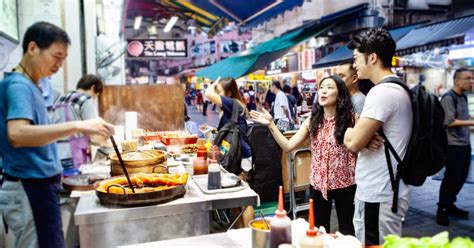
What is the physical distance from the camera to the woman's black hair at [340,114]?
3229 mm

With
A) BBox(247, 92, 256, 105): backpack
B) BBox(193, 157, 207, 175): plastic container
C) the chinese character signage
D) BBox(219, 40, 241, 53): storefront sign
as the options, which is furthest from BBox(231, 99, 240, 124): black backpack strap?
BBox(219, 40, 241, 53): storefront sign

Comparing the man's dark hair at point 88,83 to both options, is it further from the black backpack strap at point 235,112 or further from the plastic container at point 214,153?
the plastic container at point 214,153

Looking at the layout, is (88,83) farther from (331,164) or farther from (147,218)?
(331,164)

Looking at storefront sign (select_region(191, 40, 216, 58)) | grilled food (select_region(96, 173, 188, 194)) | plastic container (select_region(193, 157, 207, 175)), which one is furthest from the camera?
storefront sign (select_region(191, 40, 216, 58))

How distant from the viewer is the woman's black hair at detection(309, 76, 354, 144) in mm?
3229

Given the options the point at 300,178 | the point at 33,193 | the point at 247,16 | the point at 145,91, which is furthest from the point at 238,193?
the point at 247,16

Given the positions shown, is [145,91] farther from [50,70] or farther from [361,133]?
[361,133]

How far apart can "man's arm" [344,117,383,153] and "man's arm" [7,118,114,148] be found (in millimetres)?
1607

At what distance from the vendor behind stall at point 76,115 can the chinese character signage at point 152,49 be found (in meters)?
6.59

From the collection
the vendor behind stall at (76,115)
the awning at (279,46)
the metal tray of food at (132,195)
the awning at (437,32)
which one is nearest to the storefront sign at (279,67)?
the awning at (279,46)

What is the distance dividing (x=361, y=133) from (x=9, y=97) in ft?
7.02

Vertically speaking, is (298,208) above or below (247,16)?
below

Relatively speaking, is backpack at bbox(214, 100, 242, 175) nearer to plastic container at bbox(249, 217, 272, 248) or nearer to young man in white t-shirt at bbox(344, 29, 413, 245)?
young man in white t-shirt at bbox(344, 29, 413, 245)

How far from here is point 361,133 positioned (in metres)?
2.47
